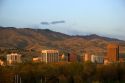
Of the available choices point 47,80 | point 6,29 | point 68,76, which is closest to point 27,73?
point 47,80

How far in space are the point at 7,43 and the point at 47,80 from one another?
41.5 meters

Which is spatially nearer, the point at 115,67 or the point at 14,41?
the point at 115,67

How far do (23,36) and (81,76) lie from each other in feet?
164

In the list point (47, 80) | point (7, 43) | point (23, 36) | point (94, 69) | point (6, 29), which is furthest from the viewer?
point (6, 29)

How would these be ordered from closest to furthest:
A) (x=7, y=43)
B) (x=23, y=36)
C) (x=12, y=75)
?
1. (x=12, y=75)
2. (x=7, y=43)
3. (x=23, y=36)

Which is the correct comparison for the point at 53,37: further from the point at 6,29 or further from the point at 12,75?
the point at 12,75

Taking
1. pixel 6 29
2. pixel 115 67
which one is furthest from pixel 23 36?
pixel 115 67

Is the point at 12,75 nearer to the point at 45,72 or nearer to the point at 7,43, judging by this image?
the point at 45,72

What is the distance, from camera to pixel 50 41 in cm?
7531

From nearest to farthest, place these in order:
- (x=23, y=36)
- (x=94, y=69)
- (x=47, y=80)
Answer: (x=47, y=80)
(x=94, y=69)
(x=23, y=36)

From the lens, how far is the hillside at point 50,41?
66.2m

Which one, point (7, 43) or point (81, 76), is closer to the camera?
point (81, 76)

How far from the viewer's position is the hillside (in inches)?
2606

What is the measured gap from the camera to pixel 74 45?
2872 inches
